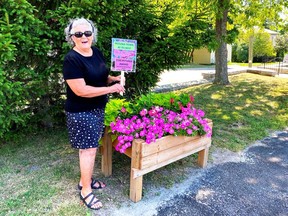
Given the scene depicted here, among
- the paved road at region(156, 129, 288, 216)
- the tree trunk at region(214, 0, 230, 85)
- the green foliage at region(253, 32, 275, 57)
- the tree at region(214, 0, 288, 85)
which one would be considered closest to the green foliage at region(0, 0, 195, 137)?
the paved road at region(156, 129, 288, 216)

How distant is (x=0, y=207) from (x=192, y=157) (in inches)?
87.2

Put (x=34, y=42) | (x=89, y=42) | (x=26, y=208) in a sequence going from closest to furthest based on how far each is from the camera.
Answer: (x=89, y=42) < (x=26, y=208) < (x=34, y=42)

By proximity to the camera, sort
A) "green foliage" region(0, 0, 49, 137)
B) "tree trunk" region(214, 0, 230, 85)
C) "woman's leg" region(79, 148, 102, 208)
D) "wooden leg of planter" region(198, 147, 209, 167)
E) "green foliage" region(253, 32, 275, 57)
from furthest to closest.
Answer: "green foliage" region(253, 32, 275, 57) → "tree trunk" region(214, 0, 230, 85) → "wooden leg of planter" region(198, 147, 209, 167) → "green foliage" region(0, 0, 49, 137) → "woman's leg" region(79, 148, 102, 208)

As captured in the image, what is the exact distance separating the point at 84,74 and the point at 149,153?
92 cm

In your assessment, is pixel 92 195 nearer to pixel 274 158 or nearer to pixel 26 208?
pixel 26 208

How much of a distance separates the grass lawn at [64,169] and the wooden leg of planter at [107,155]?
0.07 meters

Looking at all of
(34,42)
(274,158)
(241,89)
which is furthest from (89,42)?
(241,89)

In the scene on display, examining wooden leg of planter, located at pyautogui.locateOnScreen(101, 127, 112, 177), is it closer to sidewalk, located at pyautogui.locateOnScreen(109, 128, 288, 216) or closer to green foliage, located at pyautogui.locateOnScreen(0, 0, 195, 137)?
sidewalk, located at pyautogui.locateOnScreen(109, 128, 288, 216)

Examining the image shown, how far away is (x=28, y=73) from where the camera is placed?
2.89 metres

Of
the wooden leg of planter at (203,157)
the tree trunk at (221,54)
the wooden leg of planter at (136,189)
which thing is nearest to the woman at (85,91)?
the wooden leg of planter at (136,189)

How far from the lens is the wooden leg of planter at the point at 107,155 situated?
8.75 ft

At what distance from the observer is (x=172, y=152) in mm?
2555

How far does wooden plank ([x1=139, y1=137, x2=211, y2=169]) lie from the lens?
7.58ft

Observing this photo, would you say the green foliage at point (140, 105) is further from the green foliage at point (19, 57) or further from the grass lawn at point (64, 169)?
the green foliage at point (19, 57)
